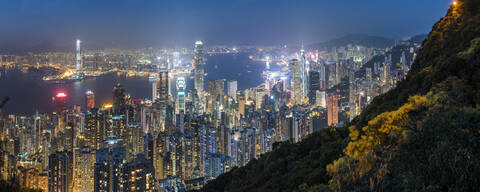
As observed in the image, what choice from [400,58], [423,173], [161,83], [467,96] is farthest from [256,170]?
[161,83]

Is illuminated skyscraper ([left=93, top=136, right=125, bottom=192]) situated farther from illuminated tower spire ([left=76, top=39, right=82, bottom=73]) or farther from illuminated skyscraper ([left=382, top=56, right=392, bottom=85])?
illuminated tower spire ([left=76, top=39, right=82, bottom=73])

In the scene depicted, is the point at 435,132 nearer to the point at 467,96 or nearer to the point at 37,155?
the point at 467,96

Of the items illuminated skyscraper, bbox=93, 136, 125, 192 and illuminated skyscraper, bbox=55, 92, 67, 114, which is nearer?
illuminated skyscraper, bbox=93, 136, 125, 192

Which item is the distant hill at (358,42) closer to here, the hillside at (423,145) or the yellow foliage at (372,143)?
the hillside at (423,145)

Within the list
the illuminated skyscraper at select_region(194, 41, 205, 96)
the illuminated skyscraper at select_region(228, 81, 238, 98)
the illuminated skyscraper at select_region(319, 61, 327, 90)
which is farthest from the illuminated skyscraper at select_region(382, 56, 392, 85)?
the illuminated skyscraper at select_region(194, 41, 205, 96)

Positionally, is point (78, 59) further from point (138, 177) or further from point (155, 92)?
point (138, 177)

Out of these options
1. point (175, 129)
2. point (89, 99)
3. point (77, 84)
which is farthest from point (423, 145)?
point (77, 84)

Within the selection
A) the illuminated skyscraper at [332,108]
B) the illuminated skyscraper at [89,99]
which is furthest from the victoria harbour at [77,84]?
the illuminated skyscraper at [332,108]
